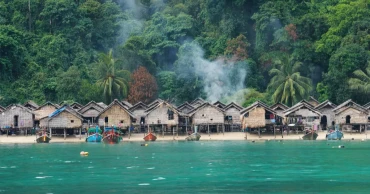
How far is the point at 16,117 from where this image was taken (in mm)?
77375

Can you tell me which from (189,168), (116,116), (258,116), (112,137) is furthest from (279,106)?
(189,168)

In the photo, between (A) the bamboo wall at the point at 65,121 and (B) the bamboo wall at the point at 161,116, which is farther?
(B) the bamboo wall at the point at 161,116

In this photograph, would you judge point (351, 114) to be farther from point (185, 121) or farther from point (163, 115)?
point (163, 115)

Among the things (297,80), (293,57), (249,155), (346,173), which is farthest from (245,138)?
(346,173)

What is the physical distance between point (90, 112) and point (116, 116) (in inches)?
153

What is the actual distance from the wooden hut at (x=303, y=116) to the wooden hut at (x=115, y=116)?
13.7m

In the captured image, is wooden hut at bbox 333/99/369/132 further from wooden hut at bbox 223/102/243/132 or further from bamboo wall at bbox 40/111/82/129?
bamboo wall at bbox 40/111/82/129

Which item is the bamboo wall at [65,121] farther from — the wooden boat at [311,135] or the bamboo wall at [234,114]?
the wooden boat at [311,135]

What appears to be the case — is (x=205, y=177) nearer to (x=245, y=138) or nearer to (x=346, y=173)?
(x=346, y=173)

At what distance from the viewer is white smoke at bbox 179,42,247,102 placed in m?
91.8

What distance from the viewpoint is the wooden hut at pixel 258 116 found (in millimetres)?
76062

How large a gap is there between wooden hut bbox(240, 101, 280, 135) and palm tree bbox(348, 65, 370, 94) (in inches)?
330

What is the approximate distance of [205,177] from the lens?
42.2 m

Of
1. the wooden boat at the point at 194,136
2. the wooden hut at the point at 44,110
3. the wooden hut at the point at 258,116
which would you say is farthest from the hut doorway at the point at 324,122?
the wooden hut at the point at 44,110
